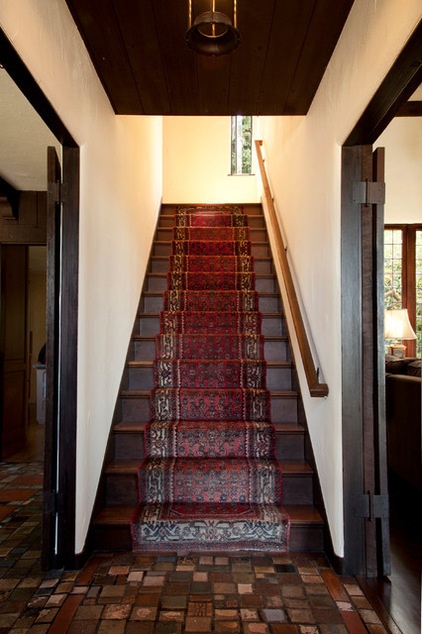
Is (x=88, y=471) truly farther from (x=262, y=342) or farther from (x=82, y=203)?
(x=262, y=342)

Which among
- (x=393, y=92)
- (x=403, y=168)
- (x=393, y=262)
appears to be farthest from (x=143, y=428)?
(x=393, y=262)

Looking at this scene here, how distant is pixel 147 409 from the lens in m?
2.69


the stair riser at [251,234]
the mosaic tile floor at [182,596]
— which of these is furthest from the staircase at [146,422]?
the stair riser at [251,234]

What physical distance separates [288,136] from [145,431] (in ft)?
7.53

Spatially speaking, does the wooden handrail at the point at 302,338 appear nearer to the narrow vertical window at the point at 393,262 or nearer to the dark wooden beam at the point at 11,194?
the dark wooden beam at the point at 11,194

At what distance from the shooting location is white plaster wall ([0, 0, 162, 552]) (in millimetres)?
1496

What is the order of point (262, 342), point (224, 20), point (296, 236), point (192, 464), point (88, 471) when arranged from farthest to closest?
point (262, 342), point (296, 236), point (192, 464), point (88, 471), point (224, 20)

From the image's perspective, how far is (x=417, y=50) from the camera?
129cm

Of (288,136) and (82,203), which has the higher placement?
(288,136)

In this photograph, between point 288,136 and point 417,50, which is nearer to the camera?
point 417,50

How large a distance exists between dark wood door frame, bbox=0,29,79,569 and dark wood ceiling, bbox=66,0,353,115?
484mm

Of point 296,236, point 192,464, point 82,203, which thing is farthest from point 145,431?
point 296,236

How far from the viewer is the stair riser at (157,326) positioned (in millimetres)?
3283

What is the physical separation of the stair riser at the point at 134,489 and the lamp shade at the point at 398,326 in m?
2.99
